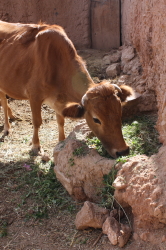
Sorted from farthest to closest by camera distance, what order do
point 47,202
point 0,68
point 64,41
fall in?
point 0,68 < point 64,41 < point 47,202

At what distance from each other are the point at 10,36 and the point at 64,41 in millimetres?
1459

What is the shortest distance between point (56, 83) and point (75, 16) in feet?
18.6

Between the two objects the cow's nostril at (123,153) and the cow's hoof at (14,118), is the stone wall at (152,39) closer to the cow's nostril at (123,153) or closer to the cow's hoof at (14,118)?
the cow's nostril at (123,153)

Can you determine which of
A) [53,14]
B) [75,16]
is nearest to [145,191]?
[75,16]

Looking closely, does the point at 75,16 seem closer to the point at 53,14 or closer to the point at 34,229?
the point at 53,14

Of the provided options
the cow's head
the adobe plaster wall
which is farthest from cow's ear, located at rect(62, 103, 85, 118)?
the adobe plaster wall

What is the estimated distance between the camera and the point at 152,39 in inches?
219

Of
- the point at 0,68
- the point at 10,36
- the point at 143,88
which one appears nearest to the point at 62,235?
the point at 143,88

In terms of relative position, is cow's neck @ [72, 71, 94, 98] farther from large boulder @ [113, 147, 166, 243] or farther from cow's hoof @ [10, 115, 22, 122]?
cow's hoof @ [10, 115, 22, 122]

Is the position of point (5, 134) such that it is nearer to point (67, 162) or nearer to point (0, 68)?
point (0, 68)

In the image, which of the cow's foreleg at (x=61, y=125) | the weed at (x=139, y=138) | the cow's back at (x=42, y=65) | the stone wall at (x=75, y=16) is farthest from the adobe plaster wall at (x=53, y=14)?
the weed at (x=139, y=138)

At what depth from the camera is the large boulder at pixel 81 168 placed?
4121mm

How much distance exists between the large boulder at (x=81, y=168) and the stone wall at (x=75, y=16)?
630 cm

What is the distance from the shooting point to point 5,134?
23.2 ft
